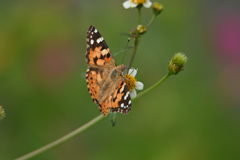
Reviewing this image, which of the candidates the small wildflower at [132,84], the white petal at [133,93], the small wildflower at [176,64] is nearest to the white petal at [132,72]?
the small wildflower at [132,84]

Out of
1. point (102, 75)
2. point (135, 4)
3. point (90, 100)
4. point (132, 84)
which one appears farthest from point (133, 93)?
point (90, 100)

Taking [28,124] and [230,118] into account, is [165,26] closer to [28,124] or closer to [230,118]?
[230,118]

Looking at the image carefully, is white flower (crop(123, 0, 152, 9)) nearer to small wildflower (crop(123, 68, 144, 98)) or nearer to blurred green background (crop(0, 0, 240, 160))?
small wildflower (crop(123, 68, 144, 98))

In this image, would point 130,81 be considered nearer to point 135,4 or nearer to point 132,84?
point 132,84

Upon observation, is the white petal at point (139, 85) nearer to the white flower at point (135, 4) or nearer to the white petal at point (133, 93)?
the white petal at point (133, 93)

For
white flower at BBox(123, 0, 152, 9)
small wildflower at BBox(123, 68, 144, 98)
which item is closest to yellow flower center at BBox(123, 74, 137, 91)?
small wildflower at BBox(123, 68, 144, 98)

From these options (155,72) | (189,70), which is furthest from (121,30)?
(189,70)
